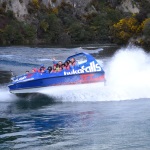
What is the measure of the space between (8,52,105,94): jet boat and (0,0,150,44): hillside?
5266 cm

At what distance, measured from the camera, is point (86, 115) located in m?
19.3

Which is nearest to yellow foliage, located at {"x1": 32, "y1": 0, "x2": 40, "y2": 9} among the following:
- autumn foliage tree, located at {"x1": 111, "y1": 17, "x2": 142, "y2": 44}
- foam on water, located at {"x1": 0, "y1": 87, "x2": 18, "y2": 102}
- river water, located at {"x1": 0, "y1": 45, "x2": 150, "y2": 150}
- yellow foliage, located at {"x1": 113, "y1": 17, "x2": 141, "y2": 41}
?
autumn foliage tree, located at {"x1": 111, "y1": 17, "x2": 142, "y2": 44}

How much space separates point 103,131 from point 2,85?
13.9 meters

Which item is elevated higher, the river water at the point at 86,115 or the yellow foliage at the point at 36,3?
the yellow foliage at the point at 36,3

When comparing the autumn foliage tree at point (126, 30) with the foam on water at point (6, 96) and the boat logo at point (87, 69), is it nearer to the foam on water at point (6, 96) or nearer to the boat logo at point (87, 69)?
the boat logo at point (87, 69)

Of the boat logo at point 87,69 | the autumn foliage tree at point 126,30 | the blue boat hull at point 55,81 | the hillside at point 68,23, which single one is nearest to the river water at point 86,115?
the blue boat hull at point 55,81

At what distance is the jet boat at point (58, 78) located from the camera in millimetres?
23250

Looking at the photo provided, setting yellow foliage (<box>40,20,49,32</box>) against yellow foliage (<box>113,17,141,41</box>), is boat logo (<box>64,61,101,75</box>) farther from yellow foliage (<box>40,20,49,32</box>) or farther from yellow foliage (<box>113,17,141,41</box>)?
yellow foliage (<box>40,20,49,32</box>)

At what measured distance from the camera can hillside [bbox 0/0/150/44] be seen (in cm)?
8788

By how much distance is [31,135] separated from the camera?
15633 millimetres

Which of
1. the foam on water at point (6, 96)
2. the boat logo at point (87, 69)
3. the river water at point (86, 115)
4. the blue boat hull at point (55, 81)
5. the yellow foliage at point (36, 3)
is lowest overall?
the river water at point (86, 115)

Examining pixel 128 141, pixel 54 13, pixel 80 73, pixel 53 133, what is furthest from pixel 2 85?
pixel 54 13

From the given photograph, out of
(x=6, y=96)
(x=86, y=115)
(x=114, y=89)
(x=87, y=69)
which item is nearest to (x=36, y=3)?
(x=87, y=69)

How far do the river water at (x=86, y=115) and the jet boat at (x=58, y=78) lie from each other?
0.38m
